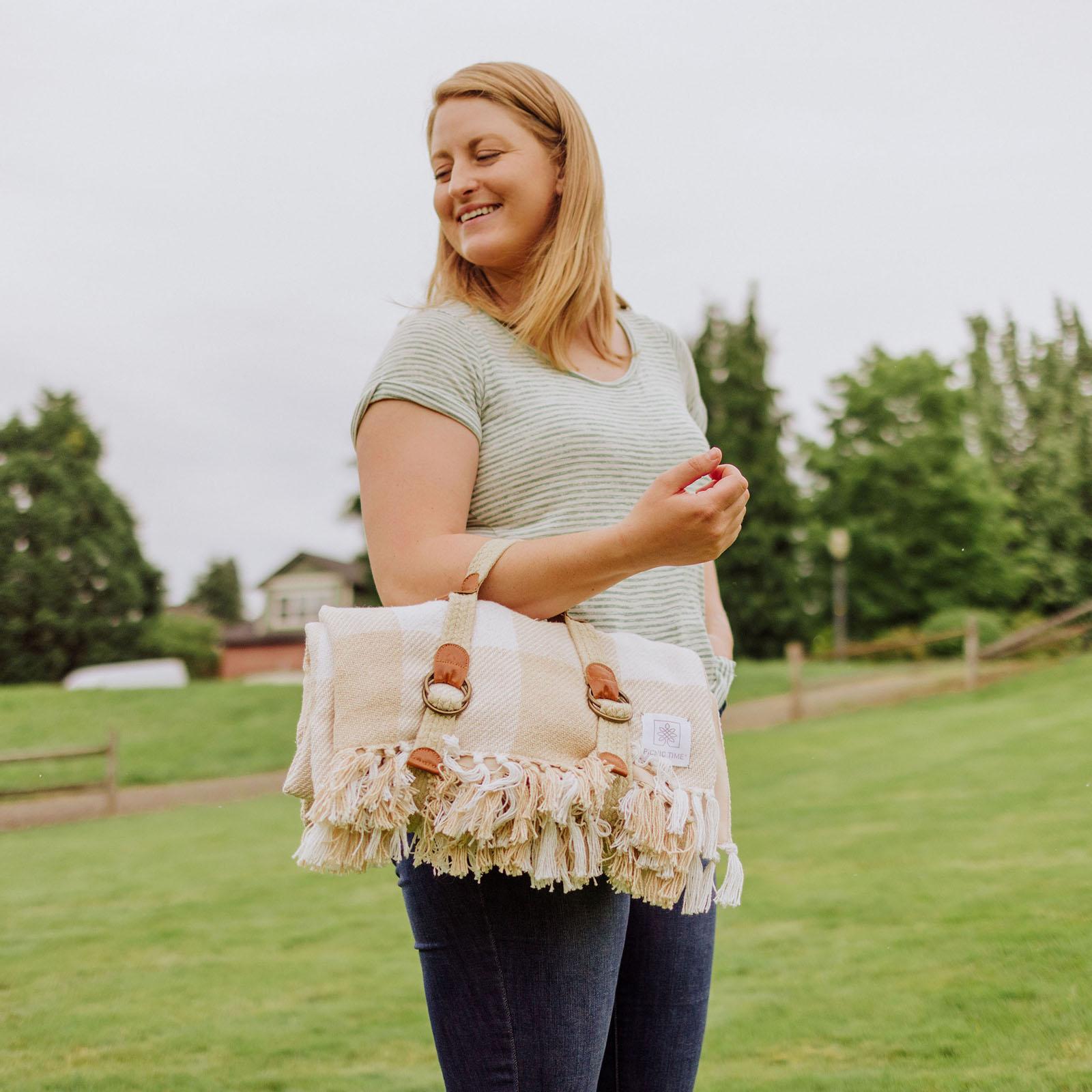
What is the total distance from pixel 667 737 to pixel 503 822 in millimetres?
221

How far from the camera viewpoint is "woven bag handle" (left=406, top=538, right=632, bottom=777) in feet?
3.71

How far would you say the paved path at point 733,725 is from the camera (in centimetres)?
1329

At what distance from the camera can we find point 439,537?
1.27 metres

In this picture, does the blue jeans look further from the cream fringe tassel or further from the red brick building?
the red brick building

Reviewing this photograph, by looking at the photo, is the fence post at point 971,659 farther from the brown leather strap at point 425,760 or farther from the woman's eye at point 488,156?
the brown leather strap at point 425,760

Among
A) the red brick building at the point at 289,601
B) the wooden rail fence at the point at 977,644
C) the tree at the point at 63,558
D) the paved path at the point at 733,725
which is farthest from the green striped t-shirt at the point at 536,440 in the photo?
the red brick building at the point at 289,601

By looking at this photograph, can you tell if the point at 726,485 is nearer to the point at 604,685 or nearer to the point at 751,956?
the point at 604,685

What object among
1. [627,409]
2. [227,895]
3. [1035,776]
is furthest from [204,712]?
[627,409]

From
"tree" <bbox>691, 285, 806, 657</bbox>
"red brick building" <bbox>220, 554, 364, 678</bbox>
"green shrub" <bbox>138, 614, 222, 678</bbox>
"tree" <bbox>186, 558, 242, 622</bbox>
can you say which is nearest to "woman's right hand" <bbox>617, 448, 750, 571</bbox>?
"tree" <bbox>691, 285, 806, 657</bbox>

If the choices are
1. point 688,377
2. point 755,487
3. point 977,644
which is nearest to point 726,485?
point 688,377

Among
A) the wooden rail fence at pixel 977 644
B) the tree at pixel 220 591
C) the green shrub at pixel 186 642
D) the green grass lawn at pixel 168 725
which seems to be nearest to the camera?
the green grass lawn at pixel 168 725

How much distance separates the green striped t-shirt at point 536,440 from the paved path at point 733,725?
1057 cm

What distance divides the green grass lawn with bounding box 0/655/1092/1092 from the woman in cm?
258

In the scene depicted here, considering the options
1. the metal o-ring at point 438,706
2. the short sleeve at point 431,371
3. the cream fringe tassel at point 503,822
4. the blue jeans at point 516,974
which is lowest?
the blue jeans at point 516,974
